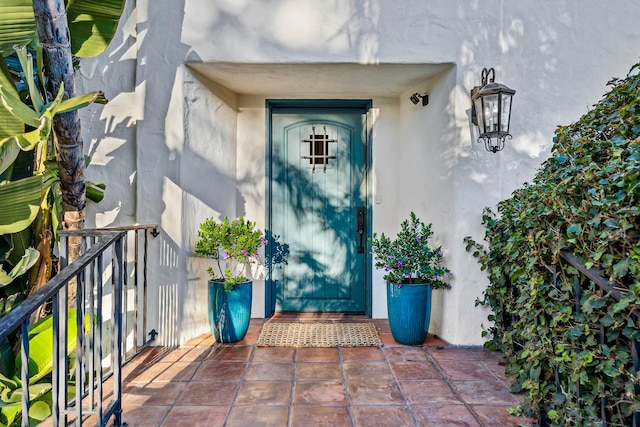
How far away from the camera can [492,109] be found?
9.50 feet

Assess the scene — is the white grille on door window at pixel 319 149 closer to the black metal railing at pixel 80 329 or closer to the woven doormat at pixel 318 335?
the woven doormat at pixel 318 335

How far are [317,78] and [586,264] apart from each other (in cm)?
257

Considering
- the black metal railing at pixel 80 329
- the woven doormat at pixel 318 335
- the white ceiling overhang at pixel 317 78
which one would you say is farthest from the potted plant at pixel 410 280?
the black metal railing at pixel 80 329

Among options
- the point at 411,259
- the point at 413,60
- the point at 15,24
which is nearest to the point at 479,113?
the point at 413,60

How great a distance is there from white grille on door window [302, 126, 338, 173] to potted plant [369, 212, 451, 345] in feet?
3.82

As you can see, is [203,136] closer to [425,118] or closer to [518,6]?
[425,118]

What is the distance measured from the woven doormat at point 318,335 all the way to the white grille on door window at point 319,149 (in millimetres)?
1510

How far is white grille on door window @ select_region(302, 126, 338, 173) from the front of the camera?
13.2 ft

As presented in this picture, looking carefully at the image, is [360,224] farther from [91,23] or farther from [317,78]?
[91,23]

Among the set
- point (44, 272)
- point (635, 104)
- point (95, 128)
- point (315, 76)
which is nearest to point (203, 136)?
point (95, 128)

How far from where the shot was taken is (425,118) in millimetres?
3527

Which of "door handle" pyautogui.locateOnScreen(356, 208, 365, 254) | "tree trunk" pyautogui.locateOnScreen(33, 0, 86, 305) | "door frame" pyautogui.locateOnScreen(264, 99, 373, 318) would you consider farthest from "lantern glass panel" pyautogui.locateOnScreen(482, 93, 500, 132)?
"tree trunk" pyautogui.locateOnScreen(33, 0, 86, 305)

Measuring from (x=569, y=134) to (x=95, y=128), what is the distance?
3.31 m

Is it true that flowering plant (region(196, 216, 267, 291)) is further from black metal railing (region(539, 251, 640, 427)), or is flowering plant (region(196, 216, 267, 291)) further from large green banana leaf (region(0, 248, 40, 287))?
black metal railing (region(539, 251, 640, 427))
